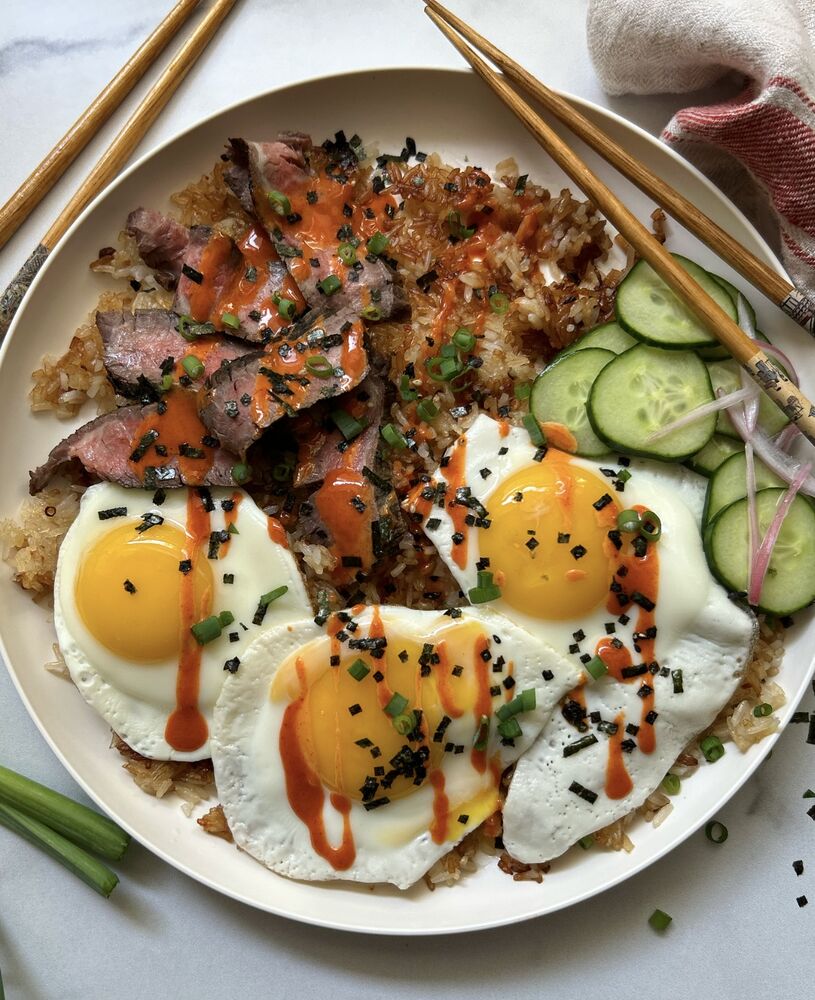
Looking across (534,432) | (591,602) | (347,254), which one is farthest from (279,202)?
(591,602)

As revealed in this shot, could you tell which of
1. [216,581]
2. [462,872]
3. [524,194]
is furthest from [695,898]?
[524,194]

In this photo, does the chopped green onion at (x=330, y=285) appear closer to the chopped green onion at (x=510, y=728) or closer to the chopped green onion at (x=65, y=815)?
the chopped green onion at (x=510, y=728)

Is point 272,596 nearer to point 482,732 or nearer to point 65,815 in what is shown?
point 482,732

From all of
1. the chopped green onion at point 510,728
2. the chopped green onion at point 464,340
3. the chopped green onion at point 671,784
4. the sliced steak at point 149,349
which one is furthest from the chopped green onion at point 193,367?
the chopped green onion at point 671,784

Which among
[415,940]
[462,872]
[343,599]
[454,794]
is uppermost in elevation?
[343,599]

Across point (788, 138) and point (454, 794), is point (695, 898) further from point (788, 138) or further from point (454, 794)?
point (788, 138)

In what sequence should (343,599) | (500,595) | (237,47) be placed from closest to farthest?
(500,595)
(343,599)
(237,47)

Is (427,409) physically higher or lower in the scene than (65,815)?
higher
